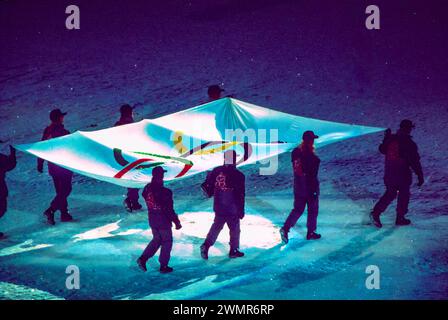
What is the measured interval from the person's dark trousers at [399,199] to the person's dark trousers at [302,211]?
125 cm

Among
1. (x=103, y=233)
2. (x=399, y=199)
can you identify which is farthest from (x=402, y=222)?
(x=103, y=233)

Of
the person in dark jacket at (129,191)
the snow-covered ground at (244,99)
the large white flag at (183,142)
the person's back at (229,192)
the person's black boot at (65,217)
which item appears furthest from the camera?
the person in dark jacket at (129,191)

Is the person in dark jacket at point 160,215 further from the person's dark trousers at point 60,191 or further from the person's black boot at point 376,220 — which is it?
the person's black boot at point 376,220

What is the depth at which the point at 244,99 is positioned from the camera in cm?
1736

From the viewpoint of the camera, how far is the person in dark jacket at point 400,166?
31.7ft

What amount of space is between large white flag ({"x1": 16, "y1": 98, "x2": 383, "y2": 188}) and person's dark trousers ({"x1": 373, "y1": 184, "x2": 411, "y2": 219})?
1.10 metres

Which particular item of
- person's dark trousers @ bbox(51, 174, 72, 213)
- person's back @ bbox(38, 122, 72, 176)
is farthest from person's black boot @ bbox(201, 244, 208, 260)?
person's back @ bbox(38, 122, 72, 176)

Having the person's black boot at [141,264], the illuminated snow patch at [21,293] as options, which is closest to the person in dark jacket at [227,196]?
the person's black boot at [141,264]

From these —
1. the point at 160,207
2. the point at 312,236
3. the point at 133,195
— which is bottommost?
the point at 312,236

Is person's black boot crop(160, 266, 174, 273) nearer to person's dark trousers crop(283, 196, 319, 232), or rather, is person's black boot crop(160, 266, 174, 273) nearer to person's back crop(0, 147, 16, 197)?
person's dark trousers crop(283, 196, 319, 232)

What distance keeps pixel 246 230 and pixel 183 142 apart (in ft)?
5.90

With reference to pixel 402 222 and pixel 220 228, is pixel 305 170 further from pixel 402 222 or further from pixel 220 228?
pixel 402 222

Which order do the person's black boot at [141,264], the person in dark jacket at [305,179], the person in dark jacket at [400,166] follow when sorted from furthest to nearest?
the person in dark jacket at [400,166], the person in dark jacket at [305,179], the person's black boot at [141,264]

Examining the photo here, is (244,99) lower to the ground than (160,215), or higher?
higher
